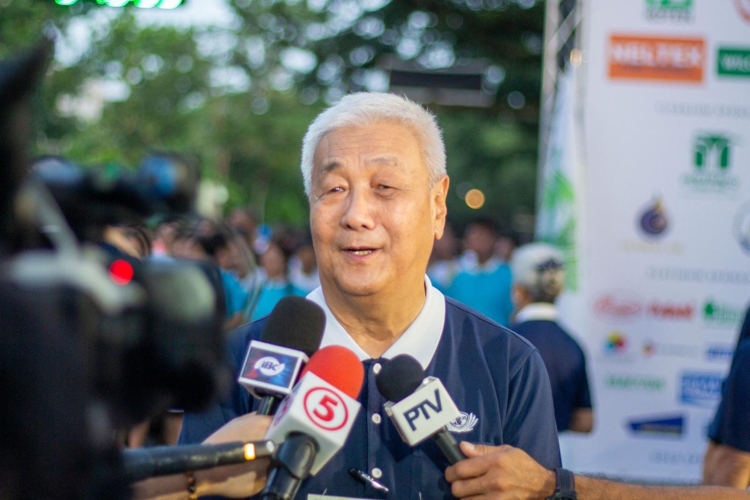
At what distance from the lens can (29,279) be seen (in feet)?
2.96

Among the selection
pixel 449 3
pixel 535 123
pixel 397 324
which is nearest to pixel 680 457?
pixel 397 324

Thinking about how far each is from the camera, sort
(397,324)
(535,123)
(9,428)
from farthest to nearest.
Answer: (535,123) → (397,324) → (9,428)

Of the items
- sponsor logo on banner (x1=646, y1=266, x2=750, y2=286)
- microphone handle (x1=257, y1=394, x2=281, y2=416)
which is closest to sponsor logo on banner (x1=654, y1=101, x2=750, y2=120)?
sponsor logo on banner (x1=646, y1=266, x2=750, y2=286)

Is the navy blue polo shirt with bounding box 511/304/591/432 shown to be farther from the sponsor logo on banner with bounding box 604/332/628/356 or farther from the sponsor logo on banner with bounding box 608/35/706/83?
the sponsor logo on banner with bounding box 608/35/706/83

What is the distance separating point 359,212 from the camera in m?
2.27

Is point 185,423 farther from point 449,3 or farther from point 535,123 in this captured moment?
point 535,123

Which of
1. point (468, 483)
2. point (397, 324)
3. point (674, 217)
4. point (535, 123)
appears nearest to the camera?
point (468, 483)

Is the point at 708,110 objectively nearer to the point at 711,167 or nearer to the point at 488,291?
the point at 711,167

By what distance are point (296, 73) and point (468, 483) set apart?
14.2 m

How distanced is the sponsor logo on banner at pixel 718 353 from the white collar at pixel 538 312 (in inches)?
69.3

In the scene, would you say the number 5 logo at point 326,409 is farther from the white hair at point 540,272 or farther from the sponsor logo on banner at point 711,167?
the sponsor logo on banner at point 711,167

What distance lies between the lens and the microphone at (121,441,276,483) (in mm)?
1263

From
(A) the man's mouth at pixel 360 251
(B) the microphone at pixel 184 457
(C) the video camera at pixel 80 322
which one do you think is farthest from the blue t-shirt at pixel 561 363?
(C) the video camera at pixel 80 322

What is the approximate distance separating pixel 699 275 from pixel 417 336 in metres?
4.30
